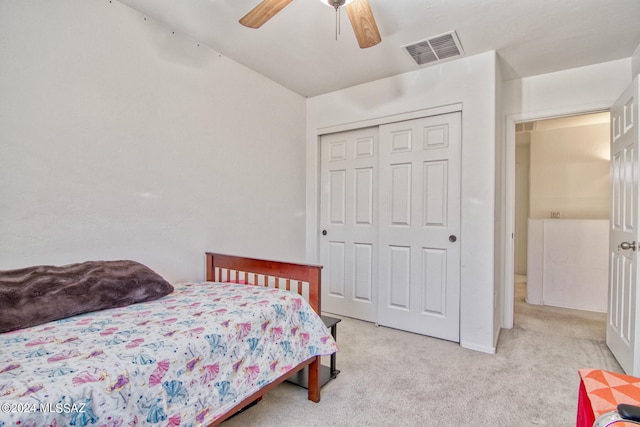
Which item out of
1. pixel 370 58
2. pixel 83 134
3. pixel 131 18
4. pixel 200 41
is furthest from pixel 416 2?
pixel 83 134

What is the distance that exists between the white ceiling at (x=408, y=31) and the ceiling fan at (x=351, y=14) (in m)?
0.33

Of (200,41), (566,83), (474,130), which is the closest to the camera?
(200,41)

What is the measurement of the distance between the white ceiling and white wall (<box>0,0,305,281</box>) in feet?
0.76

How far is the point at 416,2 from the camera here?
1.89m

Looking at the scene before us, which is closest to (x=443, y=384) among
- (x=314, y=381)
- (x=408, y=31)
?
(x=314, y=381)

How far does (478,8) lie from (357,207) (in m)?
1.87

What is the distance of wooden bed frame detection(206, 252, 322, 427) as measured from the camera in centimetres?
169

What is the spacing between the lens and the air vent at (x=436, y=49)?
2293 millimetres

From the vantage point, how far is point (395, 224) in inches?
116

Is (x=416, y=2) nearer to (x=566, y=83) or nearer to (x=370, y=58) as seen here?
(x=370, y=58)

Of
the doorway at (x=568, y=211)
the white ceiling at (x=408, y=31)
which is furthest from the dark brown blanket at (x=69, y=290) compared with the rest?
the doorway at (x=568, y=211)

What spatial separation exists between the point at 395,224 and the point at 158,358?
2269 mm

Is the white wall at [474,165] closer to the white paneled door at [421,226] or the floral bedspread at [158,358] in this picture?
the white paneled door at [421,226]

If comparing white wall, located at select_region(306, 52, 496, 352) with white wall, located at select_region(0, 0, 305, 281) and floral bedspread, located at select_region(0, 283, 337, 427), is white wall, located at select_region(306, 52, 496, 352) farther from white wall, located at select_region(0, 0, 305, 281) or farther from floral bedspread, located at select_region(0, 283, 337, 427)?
white wall, located at select_region(0, 0, 305, 281)
